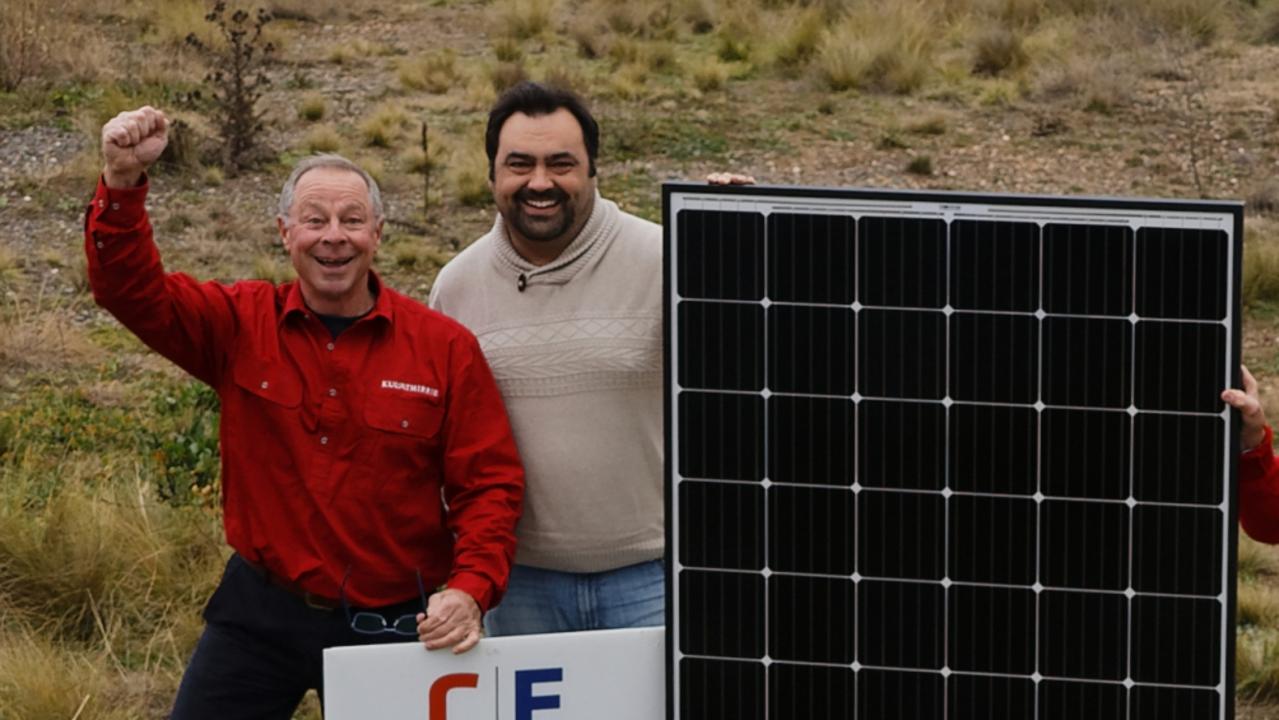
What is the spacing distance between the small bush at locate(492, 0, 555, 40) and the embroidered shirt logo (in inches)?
724

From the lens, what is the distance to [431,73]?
72.2ft

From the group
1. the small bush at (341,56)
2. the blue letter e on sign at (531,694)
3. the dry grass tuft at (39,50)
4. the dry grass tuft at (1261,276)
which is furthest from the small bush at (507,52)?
the blue letter e on sign at (531,694)

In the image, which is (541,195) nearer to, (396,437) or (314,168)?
(314,168)

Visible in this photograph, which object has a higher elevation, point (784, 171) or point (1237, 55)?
point (1237, 55)

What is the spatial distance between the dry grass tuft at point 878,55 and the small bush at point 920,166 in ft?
9.27

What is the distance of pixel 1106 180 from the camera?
18.8m

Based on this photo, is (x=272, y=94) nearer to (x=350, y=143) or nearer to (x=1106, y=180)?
(x=350, y=143)

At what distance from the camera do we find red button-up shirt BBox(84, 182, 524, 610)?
20.2 feet

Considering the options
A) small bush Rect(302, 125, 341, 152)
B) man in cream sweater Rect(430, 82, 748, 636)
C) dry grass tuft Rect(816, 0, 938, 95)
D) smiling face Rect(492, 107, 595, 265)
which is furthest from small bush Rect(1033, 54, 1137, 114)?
smiling face Rect(492, 107, 595, 265)

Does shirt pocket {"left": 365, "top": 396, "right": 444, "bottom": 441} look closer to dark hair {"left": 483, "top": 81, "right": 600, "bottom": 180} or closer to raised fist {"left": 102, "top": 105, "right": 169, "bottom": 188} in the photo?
dark hair {"left": 483, "top": 81, "right": 600, "bottom": 180}

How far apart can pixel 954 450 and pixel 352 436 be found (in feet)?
5.99

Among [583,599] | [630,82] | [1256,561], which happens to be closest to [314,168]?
[583,599]

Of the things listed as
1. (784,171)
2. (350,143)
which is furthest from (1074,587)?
(350,143)

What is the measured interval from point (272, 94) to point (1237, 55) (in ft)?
35.4
